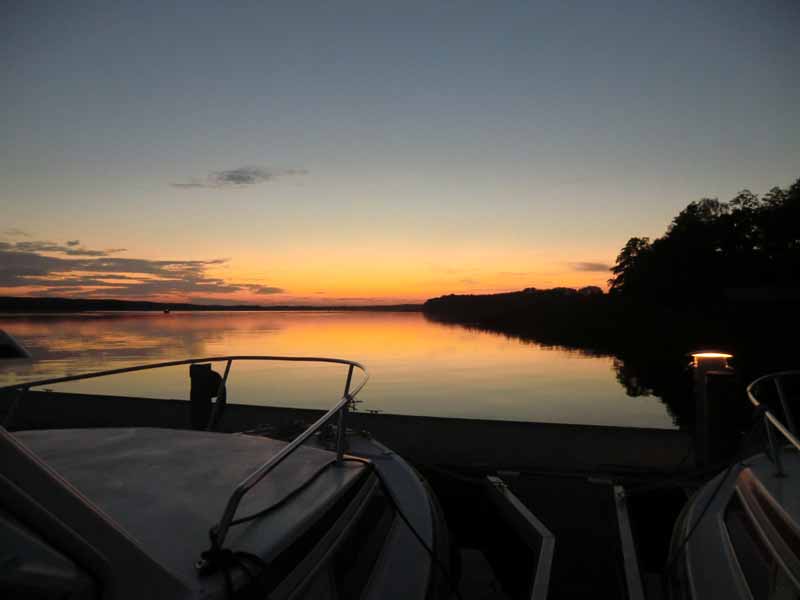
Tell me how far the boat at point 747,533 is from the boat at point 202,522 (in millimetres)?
1873

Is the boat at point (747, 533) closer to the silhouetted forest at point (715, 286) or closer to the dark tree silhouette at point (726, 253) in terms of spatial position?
the silhouetted forest at point (715, 286)

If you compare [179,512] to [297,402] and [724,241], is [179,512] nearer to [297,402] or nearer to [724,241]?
[297,402]

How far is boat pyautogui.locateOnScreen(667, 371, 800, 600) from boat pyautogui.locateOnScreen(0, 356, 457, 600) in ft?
6.14

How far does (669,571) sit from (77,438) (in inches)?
186

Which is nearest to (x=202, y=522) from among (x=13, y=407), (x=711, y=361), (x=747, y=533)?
(x=13, y=407)

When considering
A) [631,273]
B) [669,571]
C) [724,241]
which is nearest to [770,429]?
[669,571]

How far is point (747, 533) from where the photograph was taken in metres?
3.89

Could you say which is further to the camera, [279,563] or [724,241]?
[724,241]

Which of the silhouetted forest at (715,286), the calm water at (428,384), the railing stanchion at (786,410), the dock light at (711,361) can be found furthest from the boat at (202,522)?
the silhouetted forest at (715,286)

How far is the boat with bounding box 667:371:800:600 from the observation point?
3188mm

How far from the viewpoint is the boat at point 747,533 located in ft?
10.5

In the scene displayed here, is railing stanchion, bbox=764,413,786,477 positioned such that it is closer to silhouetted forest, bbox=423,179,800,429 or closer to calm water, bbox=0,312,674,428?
calm water, bbox=0,312,674,428

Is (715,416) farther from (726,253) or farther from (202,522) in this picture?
(726,253)

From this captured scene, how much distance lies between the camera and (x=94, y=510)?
4.93ft
